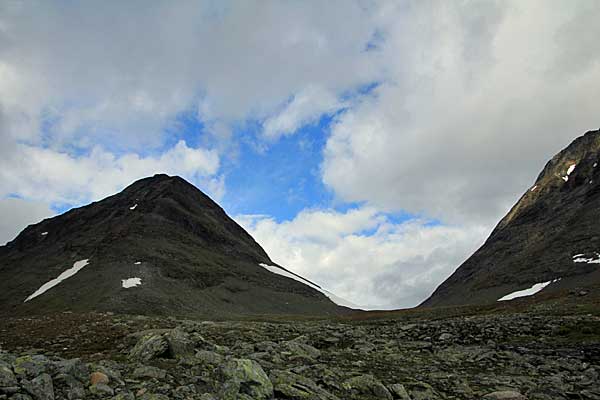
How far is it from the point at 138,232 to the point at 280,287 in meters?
51.9

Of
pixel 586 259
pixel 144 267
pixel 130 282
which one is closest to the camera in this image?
pixel 130 282

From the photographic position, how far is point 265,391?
12.4m

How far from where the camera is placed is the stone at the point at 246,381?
473 inches

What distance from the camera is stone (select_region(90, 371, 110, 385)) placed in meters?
11.4

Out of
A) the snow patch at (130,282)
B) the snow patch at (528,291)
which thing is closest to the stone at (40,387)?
the snow patch at (130,282)

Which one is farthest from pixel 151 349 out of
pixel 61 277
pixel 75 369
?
pixel 61 277

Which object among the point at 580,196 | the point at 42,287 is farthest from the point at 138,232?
the point at 580,196

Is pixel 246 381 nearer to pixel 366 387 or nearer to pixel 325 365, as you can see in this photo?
pixel 366 387

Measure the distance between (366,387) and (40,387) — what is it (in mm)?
9916

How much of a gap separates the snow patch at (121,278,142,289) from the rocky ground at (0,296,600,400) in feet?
200

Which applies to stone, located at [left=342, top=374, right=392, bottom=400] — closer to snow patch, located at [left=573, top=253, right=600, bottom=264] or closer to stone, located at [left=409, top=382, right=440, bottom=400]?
stone, located at [left=409, top=382, right=440, bottom=400]

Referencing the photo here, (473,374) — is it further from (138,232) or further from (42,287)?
(138,232)

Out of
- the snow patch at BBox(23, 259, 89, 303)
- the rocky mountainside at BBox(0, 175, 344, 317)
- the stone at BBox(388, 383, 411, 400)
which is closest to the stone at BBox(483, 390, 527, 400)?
the stone at BBox(388, 383, 411, 400)

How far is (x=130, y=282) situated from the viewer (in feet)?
309
